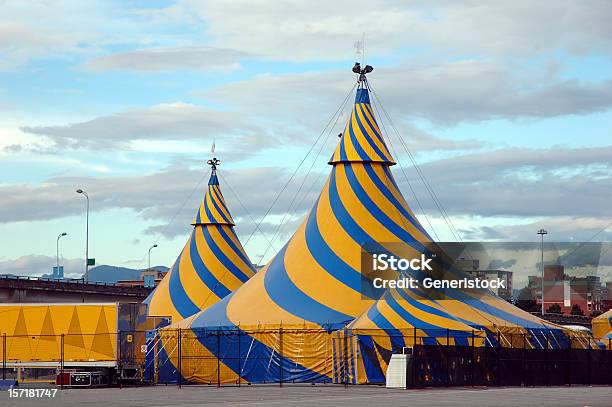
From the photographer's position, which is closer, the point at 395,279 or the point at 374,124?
the point at 395,279

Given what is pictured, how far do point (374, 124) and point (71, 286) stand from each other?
32047 millimetres

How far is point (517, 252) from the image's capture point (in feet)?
139

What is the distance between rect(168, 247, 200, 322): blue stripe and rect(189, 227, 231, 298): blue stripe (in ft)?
2.78

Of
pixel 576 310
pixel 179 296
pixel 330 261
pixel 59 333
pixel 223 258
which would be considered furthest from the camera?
pixel 576 310

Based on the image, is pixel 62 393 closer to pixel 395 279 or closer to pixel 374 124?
pixel 395 279

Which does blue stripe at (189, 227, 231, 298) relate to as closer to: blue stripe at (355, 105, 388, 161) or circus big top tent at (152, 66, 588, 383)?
circus big top tent at (152, 66, 588, 383)

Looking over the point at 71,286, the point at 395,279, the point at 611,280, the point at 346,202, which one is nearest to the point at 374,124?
the point at 346,202

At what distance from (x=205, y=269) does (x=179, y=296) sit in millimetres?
1675

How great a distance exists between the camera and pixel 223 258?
2131 inches

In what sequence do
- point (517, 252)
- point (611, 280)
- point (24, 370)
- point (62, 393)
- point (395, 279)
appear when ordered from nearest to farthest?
point (62, 393) < point (395, 279) < point (517, 252) < point (24, 370) < point (611, 280)

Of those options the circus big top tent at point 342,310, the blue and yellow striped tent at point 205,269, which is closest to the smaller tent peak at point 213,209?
the blue and yellow striped tent at point 205,269

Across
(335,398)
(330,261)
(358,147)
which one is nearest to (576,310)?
(358,147)

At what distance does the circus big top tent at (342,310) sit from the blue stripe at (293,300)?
0.05m

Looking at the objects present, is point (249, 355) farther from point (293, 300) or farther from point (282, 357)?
point (293, 300)
